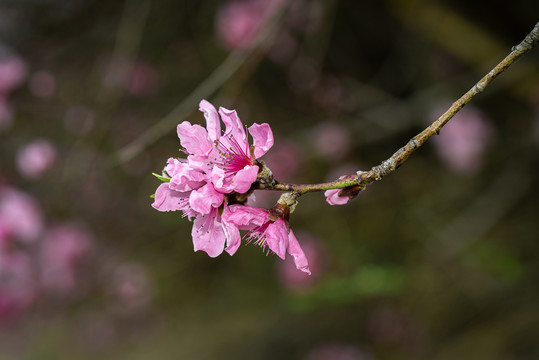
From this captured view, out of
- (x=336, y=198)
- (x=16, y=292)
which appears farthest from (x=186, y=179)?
(x=16, y=292)

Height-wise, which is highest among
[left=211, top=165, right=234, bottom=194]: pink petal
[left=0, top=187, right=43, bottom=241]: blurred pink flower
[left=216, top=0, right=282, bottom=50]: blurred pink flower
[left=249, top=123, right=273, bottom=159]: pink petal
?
[left=216, top=0, right=282, bottom=50]: blurred pink flower

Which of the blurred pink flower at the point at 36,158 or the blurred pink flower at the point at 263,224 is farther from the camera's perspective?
the blurred pink flower at the point at 36,158

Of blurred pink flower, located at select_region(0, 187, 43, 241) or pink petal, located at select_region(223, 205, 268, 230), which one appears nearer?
pink petal, located at select_region(223, 205, 268, 230)

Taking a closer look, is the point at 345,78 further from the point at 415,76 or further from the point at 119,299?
the point at 119,299

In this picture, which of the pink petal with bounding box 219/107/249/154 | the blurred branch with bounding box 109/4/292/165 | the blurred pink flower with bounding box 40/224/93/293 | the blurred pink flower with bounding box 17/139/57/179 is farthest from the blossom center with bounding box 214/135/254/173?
the blurred pink flower with bounding box 40/224/93/293

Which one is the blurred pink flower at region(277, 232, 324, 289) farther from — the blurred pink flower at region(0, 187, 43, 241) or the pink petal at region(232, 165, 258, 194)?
the pink petal at region(232, 165, 258, 194)

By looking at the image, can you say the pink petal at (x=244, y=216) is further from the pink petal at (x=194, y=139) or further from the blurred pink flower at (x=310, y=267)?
the blurred pink flower at (x=310, y=267)

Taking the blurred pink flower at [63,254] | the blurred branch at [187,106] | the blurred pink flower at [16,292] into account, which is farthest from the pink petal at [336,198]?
the blurred pink flower at [16,292]
